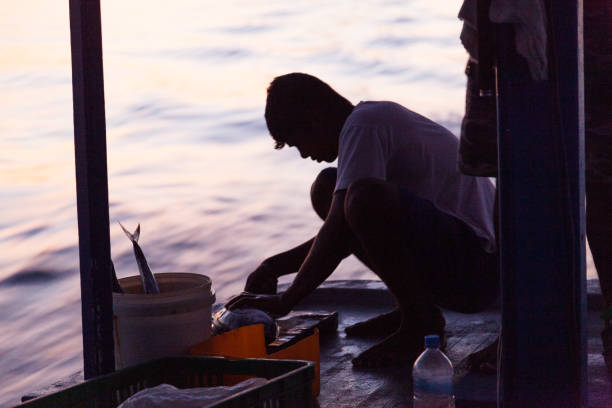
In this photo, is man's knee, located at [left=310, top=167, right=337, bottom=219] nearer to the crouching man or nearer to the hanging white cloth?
the crouching man

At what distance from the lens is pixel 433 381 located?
7.56 feet

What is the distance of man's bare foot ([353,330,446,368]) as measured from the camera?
2.80 m

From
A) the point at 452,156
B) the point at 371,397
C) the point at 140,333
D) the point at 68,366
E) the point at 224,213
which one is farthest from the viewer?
the point at 224,213

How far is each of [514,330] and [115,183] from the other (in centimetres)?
524

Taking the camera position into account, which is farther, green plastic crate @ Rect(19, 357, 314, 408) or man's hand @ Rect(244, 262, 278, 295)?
man's hand @ Rect(244, 262, 278, 295)

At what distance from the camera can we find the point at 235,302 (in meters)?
2.81

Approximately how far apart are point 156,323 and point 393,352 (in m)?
0.86

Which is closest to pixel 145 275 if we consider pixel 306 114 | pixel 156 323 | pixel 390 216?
pixel 156 323

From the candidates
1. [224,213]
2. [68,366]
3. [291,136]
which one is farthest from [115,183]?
[291,136]

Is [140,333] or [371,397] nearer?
[140,333]

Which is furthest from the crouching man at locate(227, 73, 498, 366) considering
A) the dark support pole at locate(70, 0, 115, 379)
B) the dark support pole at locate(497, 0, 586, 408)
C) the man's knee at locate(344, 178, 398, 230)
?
the dark support pole at locate(497, 0, 586, 408)

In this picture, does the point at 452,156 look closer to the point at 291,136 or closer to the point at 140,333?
the point at 291,136

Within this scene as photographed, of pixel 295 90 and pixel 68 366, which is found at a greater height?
pixel 295 90

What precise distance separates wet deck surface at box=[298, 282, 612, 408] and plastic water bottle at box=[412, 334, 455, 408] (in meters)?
0.12
